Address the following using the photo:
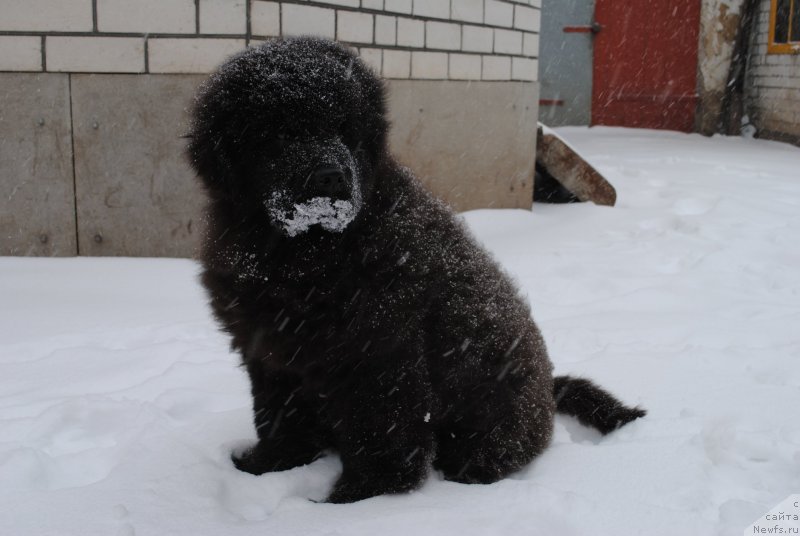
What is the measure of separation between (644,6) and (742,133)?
3052mm

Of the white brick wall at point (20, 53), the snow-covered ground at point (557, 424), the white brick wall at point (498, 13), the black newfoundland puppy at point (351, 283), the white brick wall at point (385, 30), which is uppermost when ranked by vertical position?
the white brick wall at point (498, 13)

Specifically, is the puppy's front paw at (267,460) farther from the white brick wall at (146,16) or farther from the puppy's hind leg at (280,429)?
the white brick wall at (146,16)

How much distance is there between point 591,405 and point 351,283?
119 cm

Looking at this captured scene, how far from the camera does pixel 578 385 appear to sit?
9.41 feet

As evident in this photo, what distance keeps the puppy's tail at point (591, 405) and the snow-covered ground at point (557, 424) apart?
0.05 metres

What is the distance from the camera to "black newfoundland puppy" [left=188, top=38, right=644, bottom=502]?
2.16 m

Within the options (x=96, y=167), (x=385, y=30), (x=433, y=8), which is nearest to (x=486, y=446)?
(x=96, y=167)

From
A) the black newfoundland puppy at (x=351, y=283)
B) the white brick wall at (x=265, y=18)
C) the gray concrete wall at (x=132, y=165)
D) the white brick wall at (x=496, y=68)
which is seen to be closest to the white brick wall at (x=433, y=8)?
the white brick wall at (x=496, y=68)

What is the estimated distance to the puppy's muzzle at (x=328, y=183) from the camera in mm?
2031

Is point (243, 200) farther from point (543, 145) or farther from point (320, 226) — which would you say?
point (543, 145)

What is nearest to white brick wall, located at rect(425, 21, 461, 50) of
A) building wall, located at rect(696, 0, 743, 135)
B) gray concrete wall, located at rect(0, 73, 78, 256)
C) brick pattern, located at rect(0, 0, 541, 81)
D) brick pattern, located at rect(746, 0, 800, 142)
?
brick pattern, located at rect(0, 0, 541, 81)

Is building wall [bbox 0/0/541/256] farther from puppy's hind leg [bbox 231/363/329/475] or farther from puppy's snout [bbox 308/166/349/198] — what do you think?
puppy's snout [bbox 308/166/349/198]

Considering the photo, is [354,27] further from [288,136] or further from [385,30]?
[288,136]

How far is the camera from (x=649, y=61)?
539 inches
